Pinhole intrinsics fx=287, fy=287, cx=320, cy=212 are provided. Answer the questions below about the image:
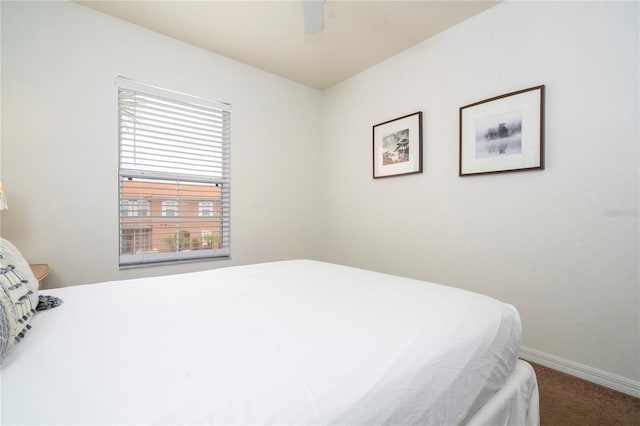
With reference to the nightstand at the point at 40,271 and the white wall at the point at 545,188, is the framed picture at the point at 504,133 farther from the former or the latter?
the nightstand at the point at 40,271

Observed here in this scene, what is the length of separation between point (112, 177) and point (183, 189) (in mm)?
550

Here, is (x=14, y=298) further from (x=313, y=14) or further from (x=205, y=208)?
(x=205, y=208)

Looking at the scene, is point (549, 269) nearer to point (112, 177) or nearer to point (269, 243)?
point (269, 243)

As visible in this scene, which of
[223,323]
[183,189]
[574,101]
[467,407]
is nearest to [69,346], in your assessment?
[223,323]

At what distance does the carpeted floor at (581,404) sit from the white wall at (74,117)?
8.41 feet

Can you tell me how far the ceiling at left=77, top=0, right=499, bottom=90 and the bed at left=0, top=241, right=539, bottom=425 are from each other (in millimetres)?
2080

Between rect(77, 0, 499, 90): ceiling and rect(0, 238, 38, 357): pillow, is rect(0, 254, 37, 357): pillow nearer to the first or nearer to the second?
rect(0, 238, 38, 357): pillow

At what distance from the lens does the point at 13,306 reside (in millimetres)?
764

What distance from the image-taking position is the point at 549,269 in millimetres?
1928

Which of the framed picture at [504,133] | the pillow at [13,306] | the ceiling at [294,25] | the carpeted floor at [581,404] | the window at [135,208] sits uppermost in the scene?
the ceiling at [294,25]

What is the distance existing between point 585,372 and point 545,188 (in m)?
1.18

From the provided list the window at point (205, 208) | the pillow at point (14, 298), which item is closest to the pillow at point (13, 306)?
the pillow at point (14, 298)

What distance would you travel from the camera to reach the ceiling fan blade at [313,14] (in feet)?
5.03

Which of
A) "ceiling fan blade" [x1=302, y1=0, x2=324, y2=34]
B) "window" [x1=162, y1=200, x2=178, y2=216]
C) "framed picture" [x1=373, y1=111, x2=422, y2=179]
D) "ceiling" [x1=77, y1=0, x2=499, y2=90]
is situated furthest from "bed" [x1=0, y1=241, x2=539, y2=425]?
"ceiling" [x1=77, y1=0, x2=499, y2=90]
